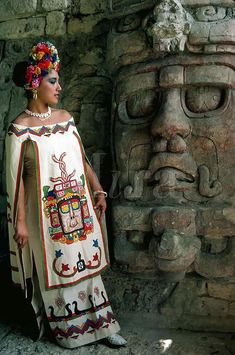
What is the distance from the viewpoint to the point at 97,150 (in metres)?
3.14

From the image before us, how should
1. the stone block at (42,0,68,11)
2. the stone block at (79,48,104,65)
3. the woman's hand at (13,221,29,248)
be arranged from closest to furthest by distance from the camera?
the woman's hand at (13,221,29,248) < the stone block at (79,48,104,65) < the stone block at (42,0,68,11)

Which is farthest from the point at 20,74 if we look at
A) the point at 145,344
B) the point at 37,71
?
the point at 145,344

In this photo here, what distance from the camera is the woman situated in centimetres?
249

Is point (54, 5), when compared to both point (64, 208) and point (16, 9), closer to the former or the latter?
point (16, 9)

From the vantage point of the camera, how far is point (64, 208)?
255 centimetres

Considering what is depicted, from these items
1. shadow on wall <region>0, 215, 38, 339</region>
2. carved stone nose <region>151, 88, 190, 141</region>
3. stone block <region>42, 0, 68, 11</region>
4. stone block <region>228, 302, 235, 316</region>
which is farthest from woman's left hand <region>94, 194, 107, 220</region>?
stone block <region>42, 0, 68, 11</region>

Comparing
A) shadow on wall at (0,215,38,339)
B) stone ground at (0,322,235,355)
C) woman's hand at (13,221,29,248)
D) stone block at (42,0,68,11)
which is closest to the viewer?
woman's hand at (13,221,29,248)

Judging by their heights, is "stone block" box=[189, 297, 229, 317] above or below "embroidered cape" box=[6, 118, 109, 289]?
below

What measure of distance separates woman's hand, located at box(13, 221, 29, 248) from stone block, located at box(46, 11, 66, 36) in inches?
67.1

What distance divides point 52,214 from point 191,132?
1030 millimetres

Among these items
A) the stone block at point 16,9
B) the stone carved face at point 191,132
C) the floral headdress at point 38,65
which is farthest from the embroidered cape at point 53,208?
the stone block at point 16,9

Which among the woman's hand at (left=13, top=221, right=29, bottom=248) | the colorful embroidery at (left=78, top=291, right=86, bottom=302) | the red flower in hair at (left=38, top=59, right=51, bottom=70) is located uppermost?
the red flower in hair at (left=38, top=59, right=51, bottom=70)

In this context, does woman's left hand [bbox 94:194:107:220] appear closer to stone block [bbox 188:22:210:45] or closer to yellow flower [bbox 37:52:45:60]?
yellow flower [bbox 37:52:45:60]

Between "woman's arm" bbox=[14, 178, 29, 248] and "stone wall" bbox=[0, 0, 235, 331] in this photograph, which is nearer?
"woman's arm" bbox=[14, 178, 29, 248]
